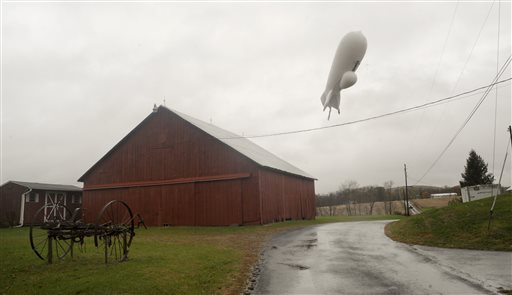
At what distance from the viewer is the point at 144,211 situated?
32.1m

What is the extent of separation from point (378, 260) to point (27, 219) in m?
38.2

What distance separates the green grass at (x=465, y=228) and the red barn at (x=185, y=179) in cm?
1132

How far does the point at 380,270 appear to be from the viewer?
11.5 metres

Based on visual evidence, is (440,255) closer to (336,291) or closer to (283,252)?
(283,252)

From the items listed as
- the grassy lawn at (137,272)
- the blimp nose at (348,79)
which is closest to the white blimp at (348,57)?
the blimp nose at (348,79)

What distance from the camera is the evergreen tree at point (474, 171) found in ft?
171

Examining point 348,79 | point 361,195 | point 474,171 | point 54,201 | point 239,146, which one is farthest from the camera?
point 361,195

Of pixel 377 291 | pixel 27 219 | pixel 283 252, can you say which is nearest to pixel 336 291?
pixel 377 291

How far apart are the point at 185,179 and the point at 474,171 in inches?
1647

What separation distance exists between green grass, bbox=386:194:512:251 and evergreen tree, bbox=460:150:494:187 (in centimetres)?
3379

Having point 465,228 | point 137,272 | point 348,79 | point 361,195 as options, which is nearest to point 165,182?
point 137,272

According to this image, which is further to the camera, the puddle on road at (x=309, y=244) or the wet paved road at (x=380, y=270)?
the puddle on road at (x=309, y=244)

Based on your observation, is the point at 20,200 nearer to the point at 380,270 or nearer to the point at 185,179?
the point at 185,179

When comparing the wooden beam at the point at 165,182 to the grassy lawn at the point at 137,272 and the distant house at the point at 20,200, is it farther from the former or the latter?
the grassy lawn at the point at 137,272
